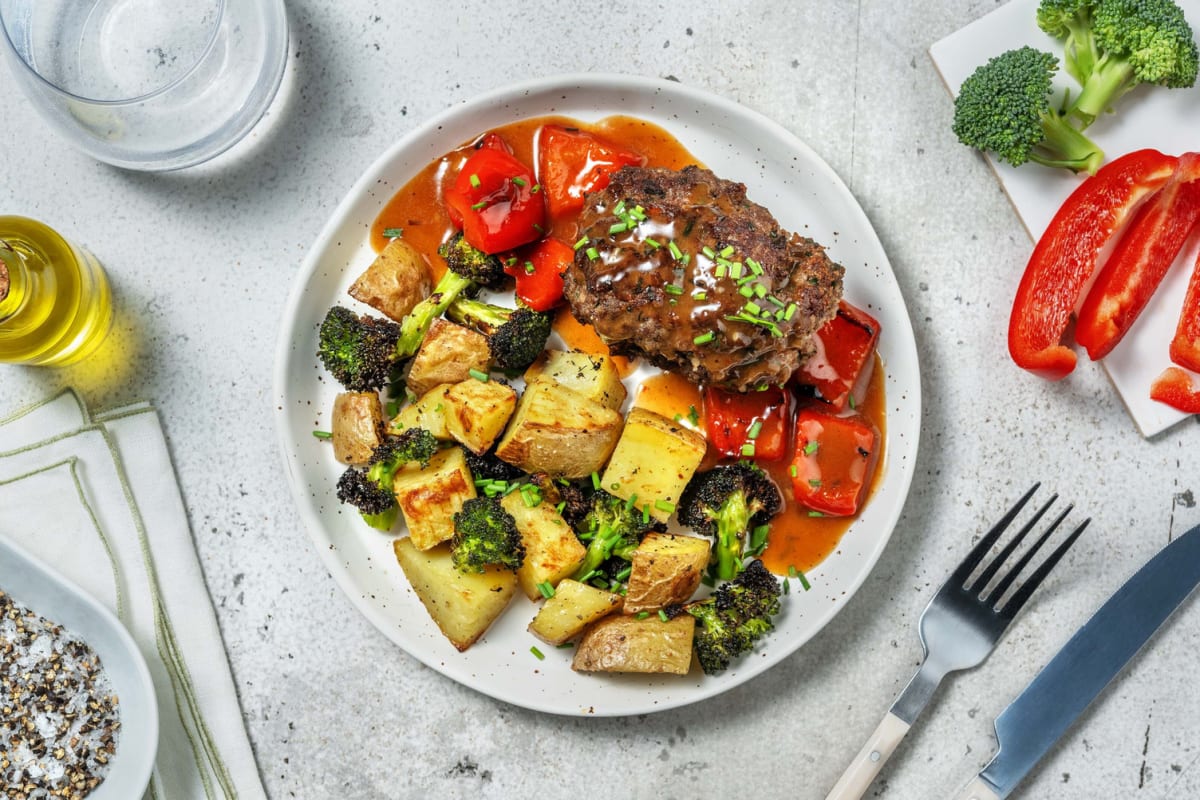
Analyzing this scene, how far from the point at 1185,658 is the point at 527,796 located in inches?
114

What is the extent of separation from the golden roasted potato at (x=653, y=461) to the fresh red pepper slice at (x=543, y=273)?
22.6 inches

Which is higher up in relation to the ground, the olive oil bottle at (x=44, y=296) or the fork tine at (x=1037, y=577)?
the olive oil bottle at (x=44, y=296)

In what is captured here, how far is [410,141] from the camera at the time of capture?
352 centimetres

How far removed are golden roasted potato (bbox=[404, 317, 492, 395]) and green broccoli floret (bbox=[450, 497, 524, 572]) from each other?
513 mm

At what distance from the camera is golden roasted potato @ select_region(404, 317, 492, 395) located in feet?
11.5

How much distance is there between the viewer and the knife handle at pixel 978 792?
12.1ft

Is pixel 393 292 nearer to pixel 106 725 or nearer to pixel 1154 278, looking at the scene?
pixel 106 725

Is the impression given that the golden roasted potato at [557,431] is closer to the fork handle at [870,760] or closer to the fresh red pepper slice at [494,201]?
→ the fresh red pepper slice at [494,201]

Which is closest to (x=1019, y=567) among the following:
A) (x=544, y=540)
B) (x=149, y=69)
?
(x=544, y=540)

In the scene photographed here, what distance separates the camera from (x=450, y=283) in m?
3.60

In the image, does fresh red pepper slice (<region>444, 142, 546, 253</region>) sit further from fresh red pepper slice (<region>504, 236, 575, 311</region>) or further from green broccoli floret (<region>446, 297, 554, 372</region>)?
green broccoli floret (<region>446, 297, 554, 372</region>)

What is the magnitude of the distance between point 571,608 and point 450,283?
137cm

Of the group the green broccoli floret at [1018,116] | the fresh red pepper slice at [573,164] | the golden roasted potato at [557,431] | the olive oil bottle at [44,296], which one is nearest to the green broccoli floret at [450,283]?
the fresh red pepper slice at [573,164]

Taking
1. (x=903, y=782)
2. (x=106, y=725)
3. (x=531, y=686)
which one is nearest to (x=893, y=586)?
(x=903, y=782)
